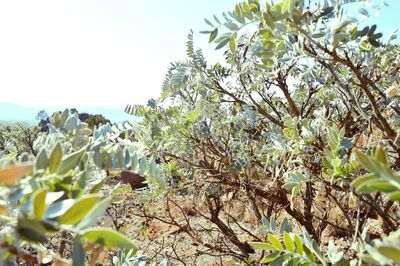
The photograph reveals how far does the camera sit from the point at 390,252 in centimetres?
30

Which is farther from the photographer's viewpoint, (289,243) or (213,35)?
(213,35)

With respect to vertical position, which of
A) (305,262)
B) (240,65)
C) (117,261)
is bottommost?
(117,261)

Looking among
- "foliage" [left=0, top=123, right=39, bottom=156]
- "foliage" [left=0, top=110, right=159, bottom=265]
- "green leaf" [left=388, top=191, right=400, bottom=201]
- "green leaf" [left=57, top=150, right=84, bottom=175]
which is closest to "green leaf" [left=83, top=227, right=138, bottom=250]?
"foliage" [left=0, top=110, right=159, bottom=265]

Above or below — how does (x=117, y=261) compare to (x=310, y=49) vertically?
below

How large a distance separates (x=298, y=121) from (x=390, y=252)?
0.91 m

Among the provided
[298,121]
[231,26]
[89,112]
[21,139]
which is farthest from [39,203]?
[89,112]

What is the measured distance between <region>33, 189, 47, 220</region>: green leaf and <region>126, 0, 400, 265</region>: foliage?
0.25m

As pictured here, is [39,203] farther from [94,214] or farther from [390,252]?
[390,252]

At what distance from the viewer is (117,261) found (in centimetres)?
100

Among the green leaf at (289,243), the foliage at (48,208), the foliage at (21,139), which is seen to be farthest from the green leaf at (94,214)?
the foliage at (21,139)

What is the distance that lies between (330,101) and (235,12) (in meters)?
1.80

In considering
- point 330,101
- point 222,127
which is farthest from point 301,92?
point 222,127

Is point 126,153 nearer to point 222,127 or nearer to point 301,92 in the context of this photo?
point 222,127

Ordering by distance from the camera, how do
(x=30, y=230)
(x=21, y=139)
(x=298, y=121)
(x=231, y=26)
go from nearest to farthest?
1. (x=30, y=230)
2. (x=231, y=26)
3. (x=298, y=121)
4. (x=21, y=139)
